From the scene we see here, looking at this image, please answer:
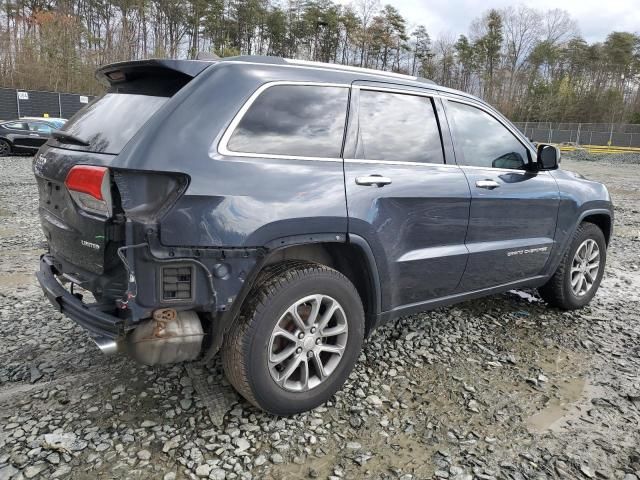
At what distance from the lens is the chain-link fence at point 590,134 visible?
142 feet

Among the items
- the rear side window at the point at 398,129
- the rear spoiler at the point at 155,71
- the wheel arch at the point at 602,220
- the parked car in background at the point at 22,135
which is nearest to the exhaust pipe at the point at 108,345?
the rear spoiler at the point at 155,71

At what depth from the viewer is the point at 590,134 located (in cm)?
4534

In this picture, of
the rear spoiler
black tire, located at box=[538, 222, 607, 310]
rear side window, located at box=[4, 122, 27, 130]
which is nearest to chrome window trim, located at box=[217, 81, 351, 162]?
the rear spoiler

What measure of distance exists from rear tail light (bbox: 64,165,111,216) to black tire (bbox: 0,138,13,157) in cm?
1729

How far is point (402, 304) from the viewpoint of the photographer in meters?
3.15

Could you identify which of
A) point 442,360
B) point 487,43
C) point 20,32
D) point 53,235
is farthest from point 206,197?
point 487,43

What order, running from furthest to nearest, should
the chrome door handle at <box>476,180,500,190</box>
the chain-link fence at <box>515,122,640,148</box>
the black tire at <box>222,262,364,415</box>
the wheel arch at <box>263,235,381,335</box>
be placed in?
the chain-link fence at <box>515,122,640,148</box> < the chrome door handle at <box>476,180,500,190</box> < the wheel arch at <box>263,235,381,335</box> < the black tire at <box>222,262,364,415</box>

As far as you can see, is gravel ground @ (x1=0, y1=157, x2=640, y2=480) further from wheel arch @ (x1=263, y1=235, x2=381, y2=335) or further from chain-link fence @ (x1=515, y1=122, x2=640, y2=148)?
chain-link fence @ (x1=515, y1=122, x2=640, y2=148)

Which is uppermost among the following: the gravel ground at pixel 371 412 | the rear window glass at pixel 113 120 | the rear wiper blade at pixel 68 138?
the rear window glass at pixel 113 120

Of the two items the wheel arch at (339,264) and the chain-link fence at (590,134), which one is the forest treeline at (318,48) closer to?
the chain-link fence at (590,134)

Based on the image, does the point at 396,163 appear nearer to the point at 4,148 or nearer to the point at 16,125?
the point at 16,125

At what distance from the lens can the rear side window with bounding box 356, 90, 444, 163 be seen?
9.68ft

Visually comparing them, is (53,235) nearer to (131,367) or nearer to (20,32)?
(131,367)

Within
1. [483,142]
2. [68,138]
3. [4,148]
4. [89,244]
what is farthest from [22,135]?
[483,142]
